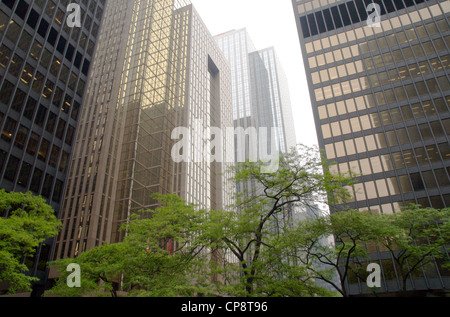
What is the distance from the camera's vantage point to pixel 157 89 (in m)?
81.6

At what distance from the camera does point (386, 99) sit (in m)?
53.8

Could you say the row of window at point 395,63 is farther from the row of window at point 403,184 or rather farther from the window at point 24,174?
the window at point 24,174

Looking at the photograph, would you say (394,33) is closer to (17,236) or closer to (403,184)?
(403,184)

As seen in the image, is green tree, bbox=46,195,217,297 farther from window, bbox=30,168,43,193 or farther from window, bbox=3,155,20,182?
window, bbox=30,168,43,193

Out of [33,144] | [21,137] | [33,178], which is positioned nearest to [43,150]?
[33,144]

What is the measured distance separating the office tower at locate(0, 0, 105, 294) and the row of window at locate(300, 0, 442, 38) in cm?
4428

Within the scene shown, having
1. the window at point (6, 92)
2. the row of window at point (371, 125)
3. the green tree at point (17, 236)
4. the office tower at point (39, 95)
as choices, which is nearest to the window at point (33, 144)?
the office tower at point (39, 95)

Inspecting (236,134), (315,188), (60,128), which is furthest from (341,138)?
(236,134)

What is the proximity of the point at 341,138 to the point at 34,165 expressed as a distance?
153ft

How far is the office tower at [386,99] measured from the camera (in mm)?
46812

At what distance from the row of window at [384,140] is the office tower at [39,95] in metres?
41.8

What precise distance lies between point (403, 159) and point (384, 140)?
4.21 meters
